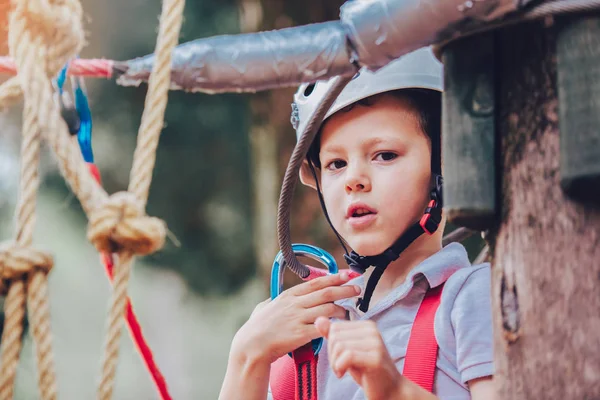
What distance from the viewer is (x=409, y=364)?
1.34m

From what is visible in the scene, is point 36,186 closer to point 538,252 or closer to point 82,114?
point 82,114

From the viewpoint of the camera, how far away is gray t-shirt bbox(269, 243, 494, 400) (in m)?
1.28

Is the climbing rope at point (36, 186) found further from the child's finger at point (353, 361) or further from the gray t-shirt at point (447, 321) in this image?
the gray t-shirt at point (447, 321)

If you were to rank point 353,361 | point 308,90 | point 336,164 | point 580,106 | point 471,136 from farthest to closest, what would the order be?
point 308,90
point 336,164
point 353,361
point 471,136
point 580,106

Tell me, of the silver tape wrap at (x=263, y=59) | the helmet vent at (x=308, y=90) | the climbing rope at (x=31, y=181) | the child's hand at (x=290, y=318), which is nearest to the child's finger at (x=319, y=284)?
the child's hand at (x=290, y=318)

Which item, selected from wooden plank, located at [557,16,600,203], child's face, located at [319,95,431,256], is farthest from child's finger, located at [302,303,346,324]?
wooden plank, located at [557,16,600,203]

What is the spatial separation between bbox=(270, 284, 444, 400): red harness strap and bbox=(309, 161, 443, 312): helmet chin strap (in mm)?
107

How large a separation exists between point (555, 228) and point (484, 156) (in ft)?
0.41

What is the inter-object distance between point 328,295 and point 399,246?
0.57ft

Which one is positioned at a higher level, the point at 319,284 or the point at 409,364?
the point at 319,284

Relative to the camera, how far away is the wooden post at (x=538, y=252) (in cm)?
86

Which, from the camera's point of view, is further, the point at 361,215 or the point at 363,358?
the point at 361,215

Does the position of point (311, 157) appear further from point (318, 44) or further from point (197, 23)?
point (197, 23)

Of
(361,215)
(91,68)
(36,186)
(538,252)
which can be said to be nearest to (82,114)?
(91,68)
